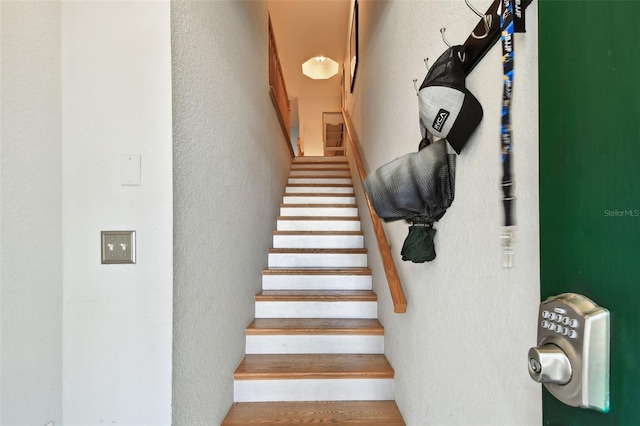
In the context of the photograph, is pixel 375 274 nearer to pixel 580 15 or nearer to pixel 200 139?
pixel 200 139

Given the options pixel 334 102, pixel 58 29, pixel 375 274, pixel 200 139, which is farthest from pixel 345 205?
pixel 334 102

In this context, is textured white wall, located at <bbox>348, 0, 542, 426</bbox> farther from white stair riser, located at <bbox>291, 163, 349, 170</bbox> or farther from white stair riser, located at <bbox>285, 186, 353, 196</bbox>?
white stair riser, located at <bbox>291, 163, 349, 170</bbox>

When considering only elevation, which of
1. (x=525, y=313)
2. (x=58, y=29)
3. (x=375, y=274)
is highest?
(x=58, y=29)

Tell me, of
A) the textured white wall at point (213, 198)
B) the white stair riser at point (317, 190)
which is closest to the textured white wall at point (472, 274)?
the textured white wall at point (213, 198)

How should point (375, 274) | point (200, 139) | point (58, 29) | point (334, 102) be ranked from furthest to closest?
1. point (334, 102)
2. point (375, 274)
3. point (200, 139)
4. point (58, 29)

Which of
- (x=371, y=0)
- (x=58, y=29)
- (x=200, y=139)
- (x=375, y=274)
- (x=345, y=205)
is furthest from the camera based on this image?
(x=345, y=205)

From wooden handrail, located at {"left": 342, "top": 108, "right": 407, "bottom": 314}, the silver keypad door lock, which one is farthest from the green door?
wooden handrail, located at {"left": 342, "top": 108, "right": 407, "bottom": 314}

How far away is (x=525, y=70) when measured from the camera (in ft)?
1.94

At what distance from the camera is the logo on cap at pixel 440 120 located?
0.77m

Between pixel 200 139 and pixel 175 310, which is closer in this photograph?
pixel 175 310

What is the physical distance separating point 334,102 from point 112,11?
7138mm

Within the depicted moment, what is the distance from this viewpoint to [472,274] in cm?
82

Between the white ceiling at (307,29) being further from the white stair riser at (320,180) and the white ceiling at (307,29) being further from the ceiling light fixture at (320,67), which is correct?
the white stair riser at (320,180)

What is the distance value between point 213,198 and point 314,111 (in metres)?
6.92
